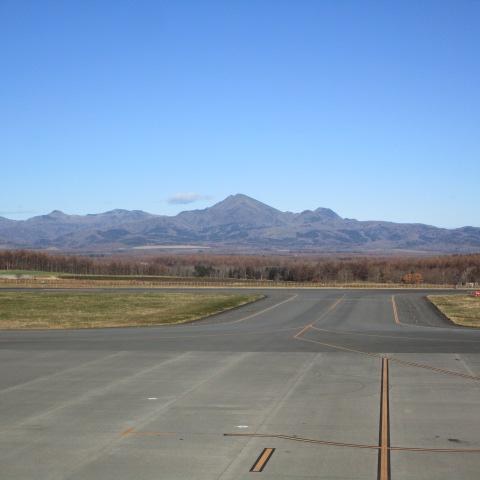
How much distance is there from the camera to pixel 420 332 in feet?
151

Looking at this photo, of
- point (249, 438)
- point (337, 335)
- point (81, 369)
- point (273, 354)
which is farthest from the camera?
point (337, 335)

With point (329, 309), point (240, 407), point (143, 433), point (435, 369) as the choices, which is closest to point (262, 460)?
point (143, 433)

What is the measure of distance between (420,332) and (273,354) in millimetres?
14762

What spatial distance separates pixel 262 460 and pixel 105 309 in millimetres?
51826

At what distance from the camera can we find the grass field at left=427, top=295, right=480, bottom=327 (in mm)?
54531

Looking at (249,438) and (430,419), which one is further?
(430,419)

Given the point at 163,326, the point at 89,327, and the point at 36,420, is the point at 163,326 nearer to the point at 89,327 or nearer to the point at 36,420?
the point at 89,327

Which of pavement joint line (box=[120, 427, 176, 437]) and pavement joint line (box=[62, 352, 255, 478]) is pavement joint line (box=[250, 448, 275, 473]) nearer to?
pavement joint line (box=[120, 427, 176, 437])

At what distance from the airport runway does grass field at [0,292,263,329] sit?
11273mm

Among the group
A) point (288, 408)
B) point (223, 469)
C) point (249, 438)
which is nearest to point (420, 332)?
point (288, 408)

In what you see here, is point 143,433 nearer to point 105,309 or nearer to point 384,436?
point 384,436

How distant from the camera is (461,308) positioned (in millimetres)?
68312

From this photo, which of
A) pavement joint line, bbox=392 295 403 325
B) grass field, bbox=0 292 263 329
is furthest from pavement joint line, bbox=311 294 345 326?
grass field, bbox=0 292 263 329

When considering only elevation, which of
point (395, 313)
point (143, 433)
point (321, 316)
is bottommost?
point (143, 433)
